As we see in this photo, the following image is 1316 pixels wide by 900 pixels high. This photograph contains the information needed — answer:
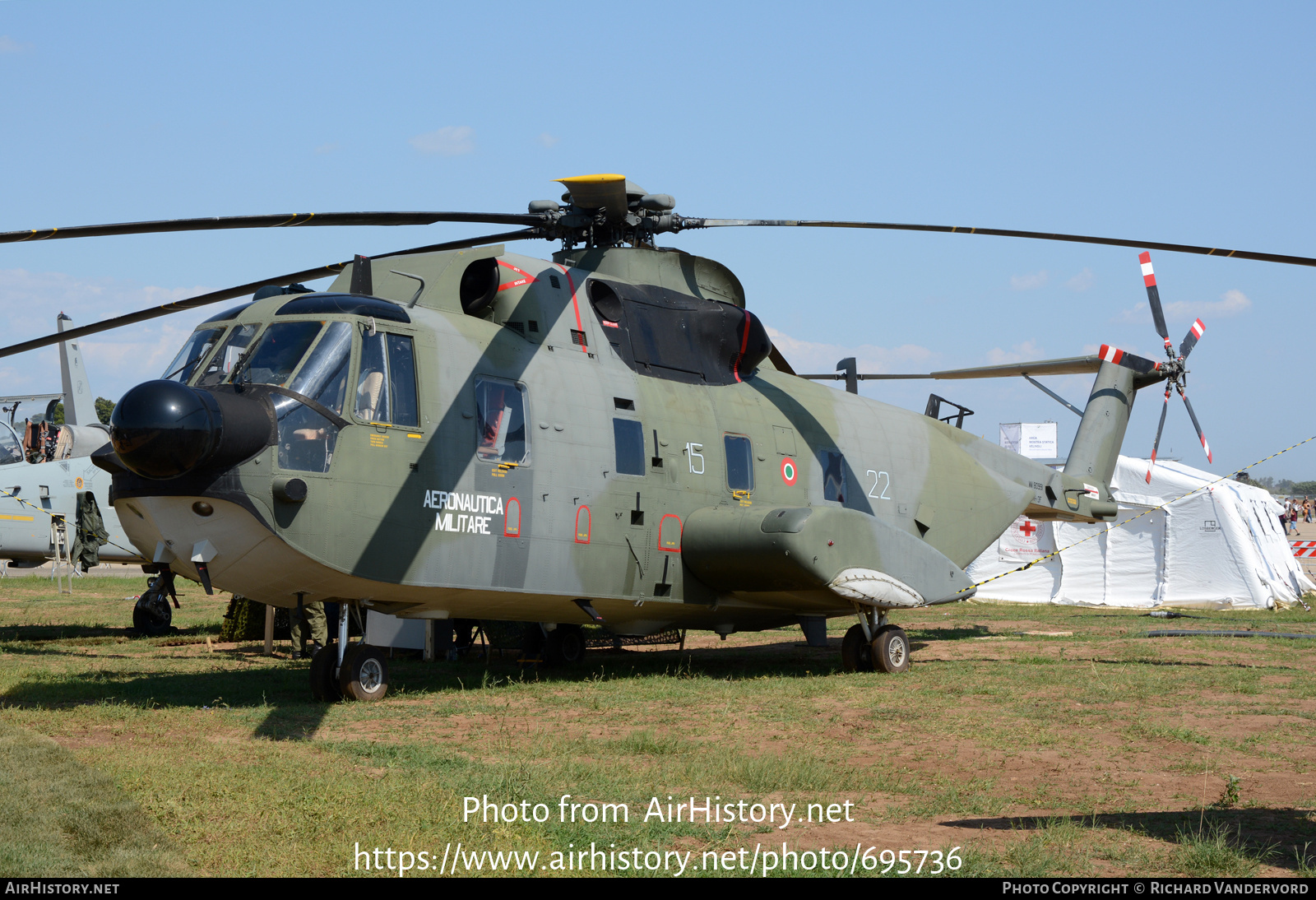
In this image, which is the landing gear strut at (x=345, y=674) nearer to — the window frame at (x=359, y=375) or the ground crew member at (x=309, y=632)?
the window frame at (x=359, y=375)

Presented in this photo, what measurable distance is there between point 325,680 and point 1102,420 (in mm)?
12897

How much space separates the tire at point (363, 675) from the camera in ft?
33.4

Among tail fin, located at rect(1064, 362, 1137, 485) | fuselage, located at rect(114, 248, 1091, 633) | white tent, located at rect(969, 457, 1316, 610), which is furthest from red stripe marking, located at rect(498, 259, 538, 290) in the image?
white tent, located at rect(969, 457, 1316, 610)

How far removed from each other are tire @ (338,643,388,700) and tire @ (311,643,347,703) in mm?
71

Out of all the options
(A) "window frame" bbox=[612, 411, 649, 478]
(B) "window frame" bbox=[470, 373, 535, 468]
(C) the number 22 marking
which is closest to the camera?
(B) "window frame" bbox=[470, 373, 535, 468]

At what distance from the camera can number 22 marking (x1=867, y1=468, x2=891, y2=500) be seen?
47.7 feet

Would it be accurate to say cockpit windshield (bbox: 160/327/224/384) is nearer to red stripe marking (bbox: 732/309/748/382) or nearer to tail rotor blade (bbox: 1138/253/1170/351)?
red stripe marking (bbox: 732/309/748/382)

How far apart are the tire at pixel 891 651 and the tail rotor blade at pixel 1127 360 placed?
7055 mm

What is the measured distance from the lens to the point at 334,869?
5.05 meters

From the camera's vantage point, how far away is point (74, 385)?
2403 cm

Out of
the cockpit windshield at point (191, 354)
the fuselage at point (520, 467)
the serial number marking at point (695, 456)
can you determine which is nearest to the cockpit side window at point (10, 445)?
the fuselage at point (520, 467)

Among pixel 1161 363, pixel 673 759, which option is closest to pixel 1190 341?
pixel 1161 363

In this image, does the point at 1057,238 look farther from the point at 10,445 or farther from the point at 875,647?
the point at 10,445

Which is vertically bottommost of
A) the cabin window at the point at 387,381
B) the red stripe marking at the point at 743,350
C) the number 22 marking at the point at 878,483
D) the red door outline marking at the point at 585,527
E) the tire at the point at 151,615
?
the tire at the point at 151,615
